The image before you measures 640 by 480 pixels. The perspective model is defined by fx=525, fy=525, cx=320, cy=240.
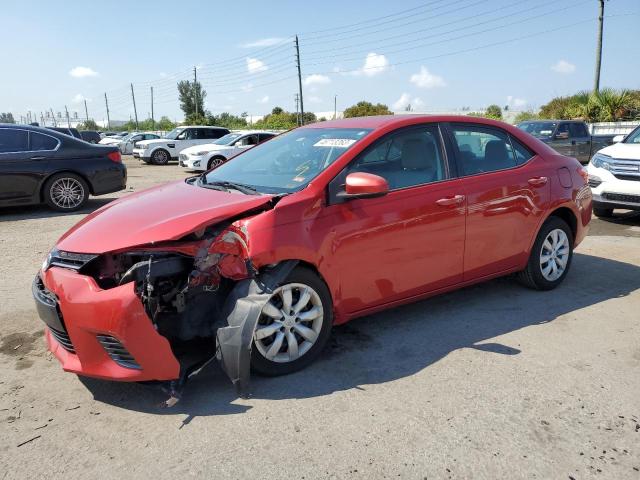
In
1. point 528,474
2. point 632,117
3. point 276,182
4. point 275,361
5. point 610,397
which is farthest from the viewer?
point 632,117

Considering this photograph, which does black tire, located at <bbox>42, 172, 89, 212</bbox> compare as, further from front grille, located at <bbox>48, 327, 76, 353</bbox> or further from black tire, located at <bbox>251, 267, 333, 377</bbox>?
black tire, located at <bbox>251, 267, 333, 377</bbox>

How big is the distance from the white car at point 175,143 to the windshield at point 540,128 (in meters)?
12.1

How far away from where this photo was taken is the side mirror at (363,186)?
3387mm

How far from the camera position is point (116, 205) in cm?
380

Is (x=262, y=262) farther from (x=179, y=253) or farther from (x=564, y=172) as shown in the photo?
(x=564, y=172)

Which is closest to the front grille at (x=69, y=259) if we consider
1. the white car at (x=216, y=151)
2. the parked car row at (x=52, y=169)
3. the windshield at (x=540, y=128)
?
the parked car row at (x=52, y=169)

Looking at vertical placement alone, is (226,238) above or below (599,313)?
above

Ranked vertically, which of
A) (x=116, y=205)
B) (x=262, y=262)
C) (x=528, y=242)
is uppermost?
(x=116, y=205)

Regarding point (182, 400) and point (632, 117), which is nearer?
point (182, 400)

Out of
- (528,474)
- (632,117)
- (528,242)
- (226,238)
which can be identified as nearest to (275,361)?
(226,238)

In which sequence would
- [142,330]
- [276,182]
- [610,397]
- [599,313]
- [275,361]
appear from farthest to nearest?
[599,313], [276,182], [275,361], [610,397], [142,330]

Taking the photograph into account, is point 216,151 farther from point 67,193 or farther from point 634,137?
point 634,137

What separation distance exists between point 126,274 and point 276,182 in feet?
4.16

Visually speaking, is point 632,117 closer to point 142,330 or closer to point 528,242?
point 528,242
